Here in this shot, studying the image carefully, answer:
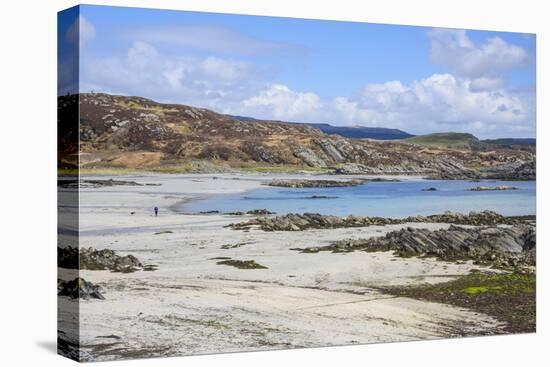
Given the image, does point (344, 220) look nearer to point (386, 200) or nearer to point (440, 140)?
point (386, 200)

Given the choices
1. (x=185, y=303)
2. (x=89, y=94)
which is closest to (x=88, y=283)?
(x=185, y=303)

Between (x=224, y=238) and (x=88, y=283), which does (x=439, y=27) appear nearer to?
(x=224, y=238)

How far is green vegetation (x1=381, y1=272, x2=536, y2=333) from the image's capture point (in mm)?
19453

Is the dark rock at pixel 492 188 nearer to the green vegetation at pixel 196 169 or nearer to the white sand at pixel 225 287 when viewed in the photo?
the white sand at pixel 225 287

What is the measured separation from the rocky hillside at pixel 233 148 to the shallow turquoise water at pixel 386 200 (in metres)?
0.37

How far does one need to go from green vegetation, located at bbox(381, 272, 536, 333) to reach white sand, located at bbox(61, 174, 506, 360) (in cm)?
16

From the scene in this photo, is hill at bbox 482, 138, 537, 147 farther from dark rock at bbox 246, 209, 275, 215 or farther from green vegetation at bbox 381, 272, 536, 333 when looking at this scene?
dark rock at bbox 246, 209, 275, 215

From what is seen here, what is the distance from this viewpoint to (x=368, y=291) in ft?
62.0

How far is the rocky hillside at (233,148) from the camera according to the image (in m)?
17.4

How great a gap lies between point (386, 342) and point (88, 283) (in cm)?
547

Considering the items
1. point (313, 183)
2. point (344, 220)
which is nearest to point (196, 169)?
point (313, 183)

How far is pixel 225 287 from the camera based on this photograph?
17812mm

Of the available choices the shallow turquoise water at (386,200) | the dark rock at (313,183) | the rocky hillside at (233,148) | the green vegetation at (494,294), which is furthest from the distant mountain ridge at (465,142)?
the green vegetation at (494,294)

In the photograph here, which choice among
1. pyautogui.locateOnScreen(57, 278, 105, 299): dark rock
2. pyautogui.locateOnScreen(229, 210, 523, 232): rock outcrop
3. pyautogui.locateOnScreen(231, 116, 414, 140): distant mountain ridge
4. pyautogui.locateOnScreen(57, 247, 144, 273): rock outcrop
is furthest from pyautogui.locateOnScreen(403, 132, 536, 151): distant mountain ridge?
pyautogui.locateOnScreen(57, 278, 105, 299): dark rock
